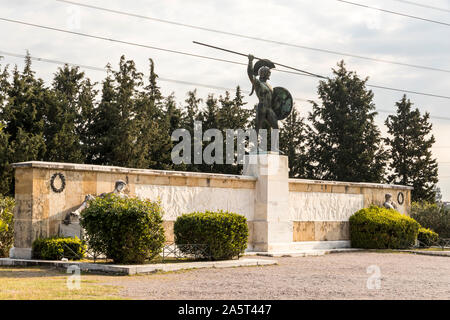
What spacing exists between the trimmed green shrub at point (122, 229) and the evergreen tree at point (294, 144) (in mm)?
31461

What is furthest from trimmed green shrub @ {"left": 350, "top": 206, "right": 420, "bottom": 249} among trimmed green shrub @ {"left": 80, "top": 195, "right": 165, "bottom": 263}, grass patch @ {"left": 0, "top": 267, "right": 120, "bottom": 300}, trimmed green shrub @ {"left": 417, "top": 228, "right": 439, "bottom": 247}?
grass patch @ {"left": 0, "top": 267, "right": 120, "bottom": 300}

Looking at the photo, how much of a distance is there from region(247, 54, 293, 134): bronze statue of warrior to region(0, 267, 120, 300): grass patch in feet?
35.2

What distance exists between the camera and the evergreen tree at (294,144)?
45188 mm

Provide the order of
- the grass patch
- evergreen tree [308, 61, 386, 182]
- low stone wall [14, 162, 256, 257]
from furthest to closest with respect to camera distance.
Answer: evergreen tree [308, 61, 386, 182], low stone wall [14, 162, 256, 257], the grass patch

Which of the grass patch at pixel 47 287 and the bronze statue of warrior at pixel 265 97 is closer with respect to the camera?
the grass patch at pixel 47 287

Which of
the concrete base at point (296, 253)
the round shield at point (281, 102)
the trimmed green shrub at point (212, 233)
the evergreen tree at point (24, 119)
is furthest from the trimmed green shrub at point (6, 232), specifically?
the evergreen tree at point (24, 119)

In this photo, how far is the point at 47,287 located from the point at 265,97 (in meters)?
13.1

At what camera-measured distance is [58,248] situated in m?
15.1

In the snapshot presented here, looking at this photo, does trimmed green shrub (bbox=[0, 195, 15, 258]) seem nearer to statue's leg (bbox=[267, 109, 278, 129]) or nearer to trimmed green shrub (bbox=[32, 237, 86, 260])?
trimmed green shrub (bbox=[32, 237, 86, 260])

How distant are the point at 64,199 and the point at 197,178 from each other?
15.8 ft

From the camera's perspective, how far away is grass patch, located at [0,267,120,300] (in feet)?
30.0

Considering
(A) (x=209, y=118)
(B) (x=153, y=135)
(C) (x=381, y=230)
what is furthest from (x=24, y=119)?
(C) (x=381, y=230)

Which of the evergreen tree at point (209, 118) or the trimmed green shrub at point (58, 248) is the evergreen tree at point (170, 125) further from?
the trimmed green shrub at point (58, 248)
